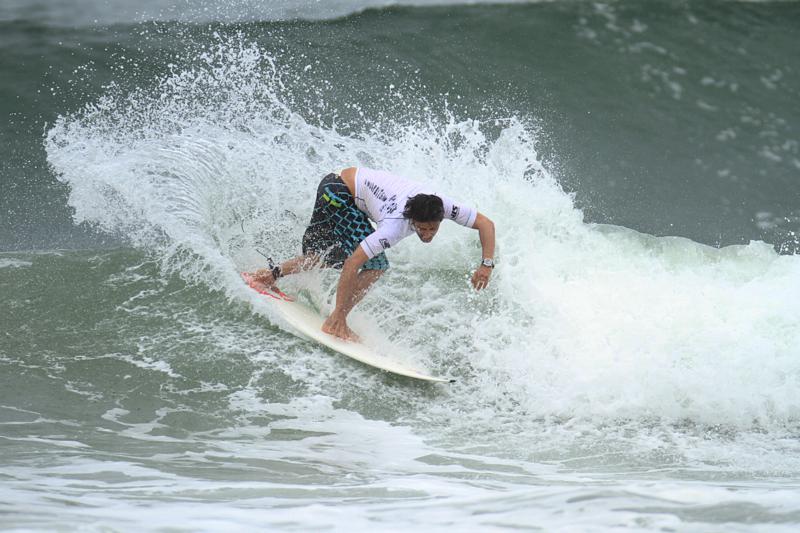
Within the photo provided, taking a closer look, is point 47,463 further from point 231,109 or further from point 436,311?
point 231,109

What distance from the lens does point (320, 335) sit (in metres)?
5.79

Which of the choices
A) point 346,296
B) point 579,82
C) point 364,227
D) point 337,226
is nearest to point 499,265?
point 364,227

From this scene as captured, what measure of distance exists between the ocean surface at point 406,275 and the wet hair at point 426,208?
113 centimetres

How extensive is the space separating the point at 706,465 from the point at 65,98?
8129 mm

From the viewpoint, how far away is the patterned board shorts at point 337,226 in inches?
228

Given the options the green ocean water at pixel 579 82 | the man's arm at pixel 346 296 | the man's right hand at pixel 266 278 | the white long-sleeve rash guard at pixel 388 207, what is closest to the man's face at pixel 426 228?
the white long-sleeve rash guard at pixel 388 207

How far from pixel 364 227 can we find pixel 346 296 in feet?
1.76

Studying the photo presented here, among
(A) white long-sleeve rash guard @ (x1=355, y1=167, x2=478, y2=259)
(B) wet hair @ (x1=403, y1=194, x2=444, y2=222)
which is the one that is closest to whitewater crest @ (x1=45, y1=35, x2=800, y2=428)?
(A) white long-sleeve rash guard @ (x1=355, y1=167, x2=478, y2=259)

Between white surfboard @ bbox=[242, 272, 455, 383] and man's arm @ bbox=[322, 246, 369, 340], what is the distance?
55mm

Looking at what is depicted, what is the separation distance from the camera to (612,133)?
34.2ft

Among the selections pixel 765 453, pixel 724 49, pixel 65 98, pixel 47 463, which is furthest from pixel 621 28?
pixel 47 463

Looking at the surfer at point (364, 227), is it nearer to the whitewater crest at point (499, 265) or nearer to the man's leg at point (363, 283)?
the man's leg at point (363, 283)

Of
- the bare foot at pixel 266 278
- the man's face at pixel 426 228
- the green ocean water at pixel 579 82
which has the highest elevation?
the green ocean water at pixel 579 82

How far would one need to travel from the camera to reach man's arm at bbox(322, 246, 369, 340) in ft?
17.8
